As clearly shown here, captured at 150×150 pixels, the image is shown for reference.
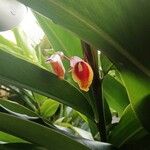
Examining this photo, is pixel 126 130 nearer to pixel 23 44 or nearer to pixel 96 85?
pixel 96 85

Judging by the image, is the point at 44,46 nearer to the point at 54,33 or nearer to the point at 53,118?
the point at 53,118

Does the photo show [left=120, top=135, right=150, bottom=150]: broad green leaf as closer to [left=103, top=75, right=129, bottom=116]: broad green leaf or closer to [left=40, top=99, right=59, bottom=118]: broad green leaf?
[left=103, top=75, right=129, bottom=116]: broad green leaf

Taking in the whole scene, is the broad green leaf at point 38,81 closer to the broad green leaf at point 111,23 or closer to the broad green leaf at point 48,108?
the broad green leaf at point 111,23

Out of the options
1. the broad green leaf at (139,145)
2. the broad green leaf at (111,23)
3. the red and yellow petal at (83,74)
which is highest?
the broad green leaf at (111,23)

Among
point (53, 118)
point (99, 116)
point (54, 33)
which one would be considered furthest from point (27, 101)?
point (99, 116)

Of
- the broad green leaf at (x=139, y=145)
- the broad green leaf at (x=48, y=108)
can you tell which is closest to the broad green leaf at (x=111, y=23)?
the broad green leaf at (x=139, y=145)

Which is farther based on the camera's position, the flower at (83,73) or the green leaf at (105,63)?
the green leaf at (105,63)
